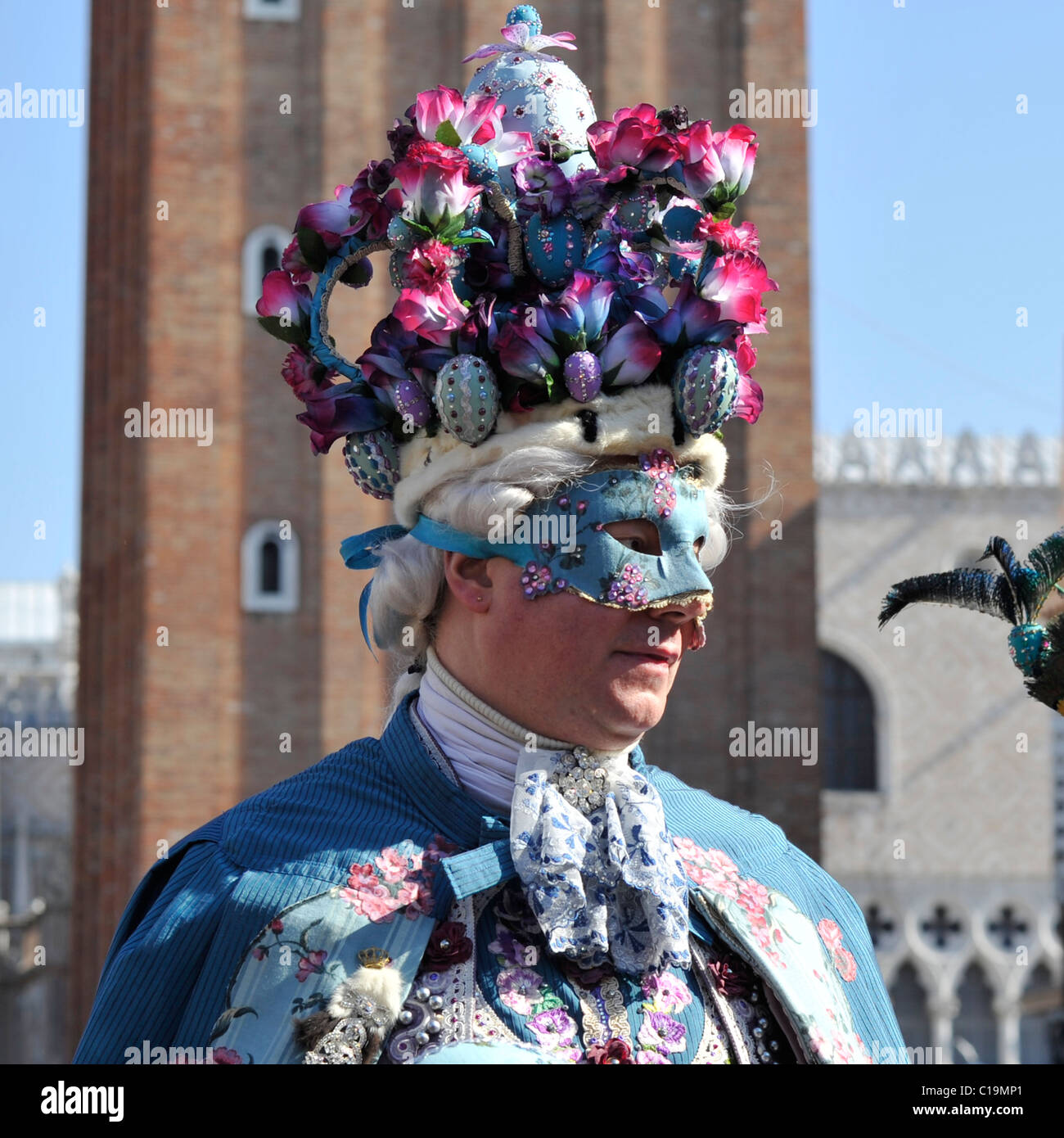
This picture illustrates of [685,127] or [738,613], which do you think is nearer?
[685,127]

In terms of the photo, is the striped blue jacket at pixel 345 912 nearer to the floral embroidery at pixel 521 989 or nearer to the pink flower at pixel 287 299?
the floral embroidery at pixel 521 989

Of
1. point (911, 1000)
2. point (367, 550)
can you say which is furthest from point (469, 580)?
point (911, 1000)

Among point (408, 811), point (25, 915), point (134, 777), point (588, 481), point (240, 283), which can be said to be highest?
point (240, 283)

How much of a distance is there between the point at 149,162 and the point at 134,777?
532cm

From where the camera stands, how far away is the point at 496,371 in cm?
328

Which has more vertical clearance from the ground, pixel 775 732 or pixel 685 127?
pixel 685 127

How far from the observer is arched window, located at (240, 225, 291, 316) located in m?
18.1

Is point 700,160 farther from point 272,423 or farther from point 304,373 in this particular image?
point 272,423

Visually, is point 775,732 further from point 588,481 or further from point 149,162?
point 588,481

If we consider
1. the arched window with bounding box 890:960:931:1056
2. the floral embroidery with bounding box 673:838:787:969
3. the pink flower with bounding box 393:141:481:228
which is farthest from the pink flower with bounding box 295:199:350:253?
the arched window with bounding box 890:960:931:1056

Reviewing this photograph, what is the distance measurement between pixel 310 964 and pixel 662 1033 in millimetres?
531

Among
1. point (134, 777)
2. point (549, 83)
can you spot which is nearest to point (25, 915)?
point (134, 777)

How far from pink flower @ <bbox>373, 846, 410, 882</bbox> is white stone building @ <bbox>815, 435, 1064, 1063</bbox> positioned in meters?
24.6

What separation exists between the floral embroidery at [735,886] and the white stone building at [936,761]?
24.3m
